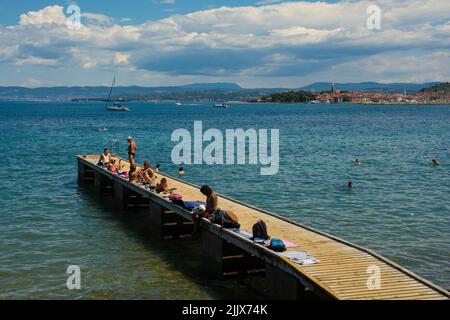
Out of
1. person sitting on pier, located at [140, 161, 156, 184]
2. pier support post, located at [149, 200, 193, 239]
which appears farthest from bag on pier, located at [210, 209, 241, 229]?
person sitting on pier, located at [140, 161, 156, 184]

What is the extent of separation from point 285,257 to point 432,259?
7.47m

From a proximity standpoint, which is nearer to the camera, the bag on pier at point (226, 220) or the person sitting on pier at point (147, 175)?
the bag on pier at point (226, 220)

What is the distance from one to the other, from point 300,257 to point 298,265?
17.7 inches

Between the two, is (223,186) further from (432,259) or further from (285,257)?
(285,257)

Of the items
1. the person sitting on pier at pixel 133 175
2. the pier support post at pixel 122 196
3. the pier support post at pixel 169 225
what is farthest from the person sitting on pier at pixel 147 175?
the pier support post at pixel 122 196

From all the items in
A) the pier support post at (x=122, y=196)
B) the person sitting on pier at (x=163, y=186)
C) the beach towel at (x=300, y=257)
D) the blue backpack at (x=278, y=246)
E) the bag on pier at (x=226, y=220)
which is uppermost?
the person sitting on pier at (x=163, y=186)

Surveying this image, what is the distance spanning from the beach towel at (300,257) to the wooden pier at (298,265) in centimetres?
13

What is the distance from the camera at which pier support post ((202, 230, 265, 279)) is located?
14875 mm

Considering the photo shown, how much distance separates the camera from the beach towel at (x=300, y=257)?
39.1 feet

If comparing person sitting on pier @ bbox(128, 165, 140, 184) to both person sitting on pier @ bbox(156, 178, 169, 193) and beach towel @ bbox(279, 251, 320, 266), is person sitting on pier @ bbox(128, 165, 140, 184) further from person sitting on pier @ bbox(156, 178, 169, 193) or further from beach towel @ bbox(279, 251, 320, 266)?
beach towel @ bbox(279, 251, 320, 266)

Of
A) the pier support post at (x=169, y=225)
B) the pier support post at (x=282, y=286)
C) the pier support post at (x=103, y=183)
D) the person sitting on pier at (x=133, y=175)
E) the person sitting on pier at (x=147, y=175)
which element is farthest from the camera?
the pier support post at (x=103, y=183)

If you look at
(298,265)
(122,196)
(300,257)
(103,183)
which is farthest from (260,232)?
(103,183)

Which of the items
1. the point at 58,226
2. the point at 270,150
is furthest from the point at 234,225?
the point at 270,150

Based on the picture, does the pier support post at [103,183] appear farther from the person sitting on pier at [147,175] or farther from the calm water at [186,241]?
the person sitting on pier at [147,175]
